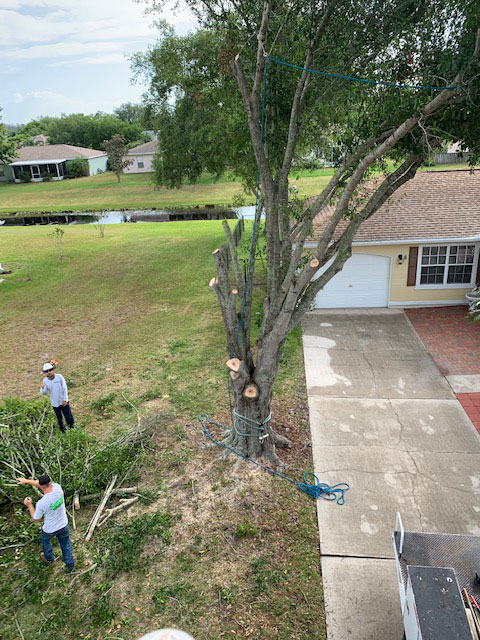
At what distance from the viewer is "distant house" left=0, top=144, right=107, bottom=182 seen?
197 ft

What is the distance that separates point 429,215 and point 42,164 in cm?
5621

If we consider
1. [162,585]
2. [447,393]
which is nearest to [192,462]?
[162,585]

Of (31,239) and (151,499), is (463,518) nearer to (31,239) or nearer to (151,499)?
(151,499)

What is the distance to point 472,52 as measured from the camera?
19.6 feet

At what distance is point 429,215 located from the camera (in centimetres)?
1623

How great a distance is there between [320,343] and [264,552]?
7887mm

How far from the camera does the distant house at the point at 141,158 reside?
190 feet

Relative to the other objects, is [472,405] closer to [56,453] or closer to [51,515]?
[56,453]

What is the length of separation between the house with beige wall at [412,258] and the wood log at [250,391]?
28.1 feet

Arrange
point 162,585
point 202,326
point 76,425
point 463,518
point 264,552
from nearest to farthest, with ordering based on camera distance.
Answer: point 162,585, point 264,552, point 463,518, point 76,425, point 202,326

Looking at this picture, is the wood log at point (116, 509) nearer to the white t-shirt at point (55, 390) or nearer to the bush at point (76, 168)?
the white t-shirt at point (55, 390)

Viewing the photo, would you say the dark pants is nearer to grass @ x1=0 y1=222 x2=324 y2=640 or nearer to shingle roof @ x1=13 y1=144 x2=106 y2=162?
grass @ x1=0 y1=222 x2=324 y2=640

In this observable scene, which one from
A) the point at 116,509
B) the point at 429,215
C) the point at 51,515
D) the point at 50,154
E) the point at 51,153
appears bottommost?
the point at 116,509

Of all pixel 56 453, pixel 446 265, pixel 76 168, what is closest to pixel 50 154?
pixel 76 168
